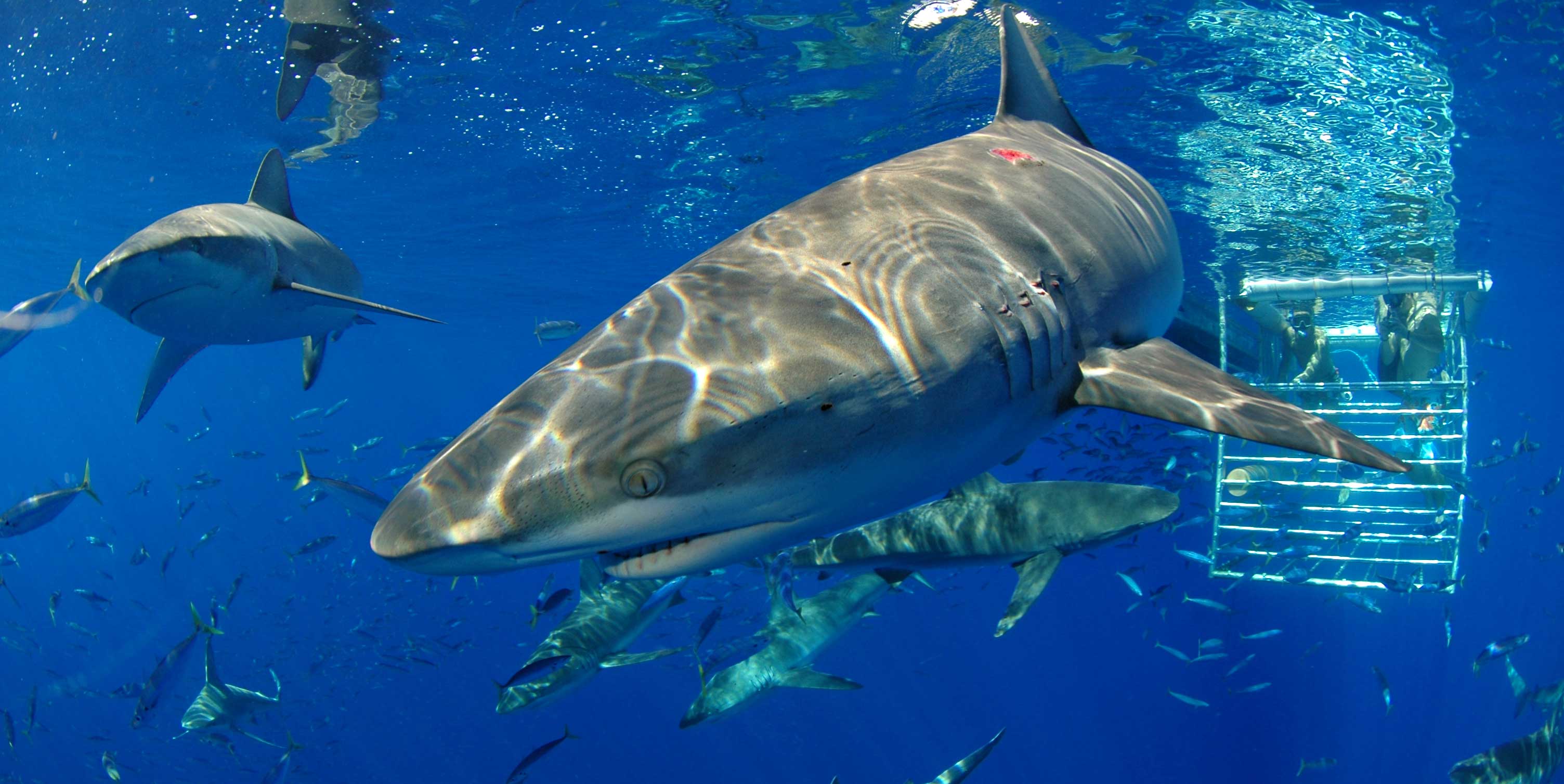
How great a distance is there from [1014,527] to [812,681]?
2770mm

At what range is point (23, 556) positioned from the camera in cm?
9338

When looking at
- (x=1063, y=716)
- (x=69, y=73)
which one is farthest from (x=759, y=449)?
(x=1063, y=716)

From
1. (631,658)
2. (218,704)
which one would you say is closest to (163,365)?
(218,704)

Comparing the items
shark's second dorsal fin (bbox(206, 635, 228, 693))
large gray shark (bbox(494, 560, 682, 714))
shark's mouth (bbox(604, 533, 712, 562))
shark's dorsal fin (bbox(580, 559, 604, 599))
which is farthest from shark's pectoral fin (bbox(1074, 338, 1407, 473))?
shark's second dorsal fin (bbox(206, 635, 228, 693))

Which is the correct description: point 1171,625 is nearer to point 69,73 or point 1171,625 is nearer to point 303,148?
point 303,148

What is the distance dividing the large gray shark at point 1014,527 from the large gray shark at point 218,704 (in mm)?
6802

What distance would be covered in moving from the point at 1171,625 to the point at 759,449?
54404 mm

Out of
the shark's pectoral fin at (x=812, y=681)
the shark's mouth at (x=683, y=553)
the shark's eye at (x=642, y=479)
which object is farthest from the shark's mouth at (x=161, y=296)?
the shark's pectoral fin at (x=812, y=681)

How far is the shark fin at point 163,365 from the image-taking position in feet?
19.3

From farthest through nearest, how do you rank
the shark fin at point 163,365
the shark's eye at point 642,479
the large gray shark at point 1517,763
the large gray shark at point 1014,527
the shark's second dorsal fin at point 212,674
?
the shark's second dorsal fin at point 212,674 → the large gray shark at point 1517,763 → the shark fin at point 163,365 → the large gray shark at point 1014,527 → the shark's eye at point 642,479

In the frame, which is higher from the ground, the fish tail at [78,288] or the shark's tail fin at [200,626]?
the fish tail at [78,288]

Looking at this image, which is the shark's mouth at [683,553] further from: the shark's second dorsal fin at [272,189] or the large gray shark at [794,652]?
the shark's second dorsal fin at [272,189]

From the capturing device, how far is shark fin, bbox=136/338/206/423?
19.3ft

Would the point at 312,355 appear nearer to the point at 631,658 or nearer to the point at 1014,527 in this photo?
the point at 631,658
